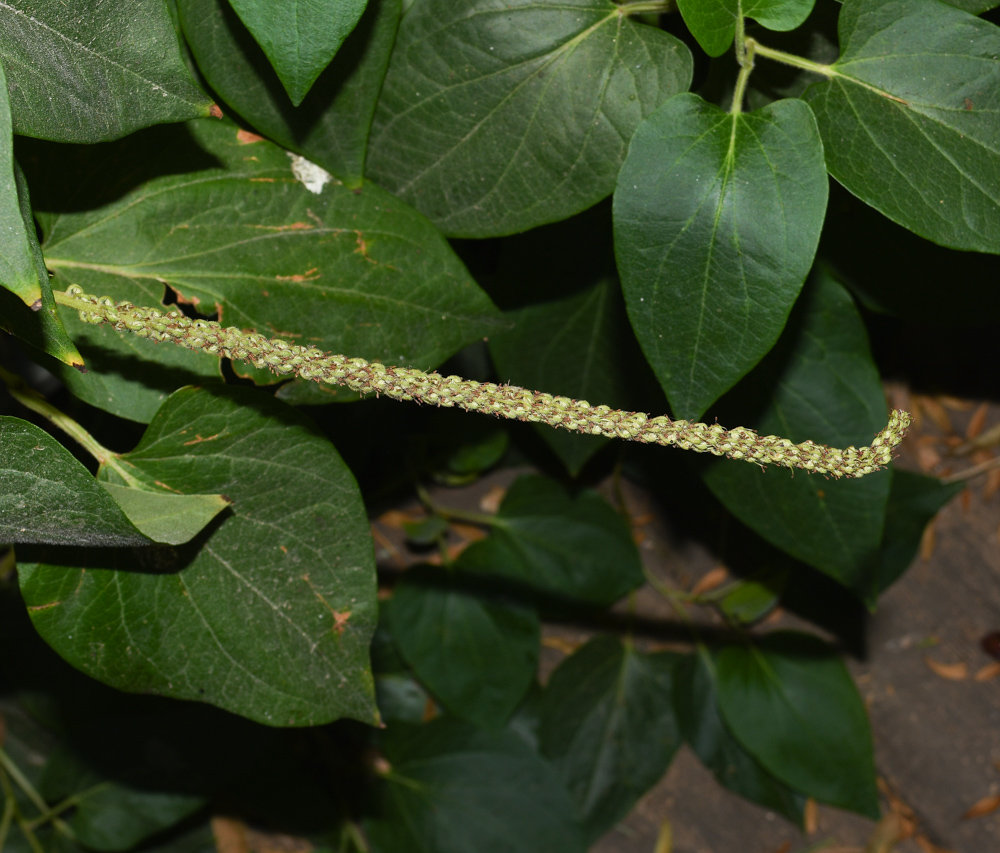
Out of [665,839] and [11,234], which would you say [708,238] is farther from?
[665,839]

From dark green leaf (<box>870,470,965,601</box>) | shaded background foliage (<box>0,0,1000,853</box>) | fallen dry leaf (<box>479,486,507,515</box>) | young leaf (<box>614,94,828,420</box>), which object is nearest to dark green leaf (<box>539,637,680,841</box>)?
fallen dry leaf (<box>479,486,507,515</box>)

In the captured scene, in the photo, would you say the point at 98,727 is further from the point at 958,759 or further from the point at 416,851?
the point at 958,759

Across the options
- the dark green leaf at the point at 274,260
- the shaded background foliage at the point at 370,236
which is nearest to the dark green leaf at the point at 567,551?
the shaded background foliage at the point at 370,236

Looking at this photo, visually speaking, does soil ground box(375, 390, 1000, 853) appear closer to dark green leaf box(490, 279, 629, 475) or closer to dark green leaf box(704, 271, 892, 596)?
dark green leaf box(490, 279, 629, 475)

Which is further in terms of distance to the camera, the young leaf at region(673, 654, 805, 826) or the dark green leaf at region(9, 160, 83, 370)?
the young leaf at region(673, 654, 805, 826)

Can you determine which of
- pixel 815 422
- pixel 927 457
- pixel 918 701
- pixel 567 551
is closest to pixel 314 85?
pixel 815 422

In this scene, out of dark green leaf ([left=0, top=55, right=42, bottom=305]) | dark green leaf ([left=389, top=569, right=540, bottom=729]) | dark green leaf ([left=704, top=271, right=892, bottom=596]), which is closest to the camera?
dark green leaf ([left=0, top=55, right=42, bottom=305])

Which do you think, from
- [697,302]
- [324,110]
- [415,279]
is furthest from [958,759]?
[324,110]
